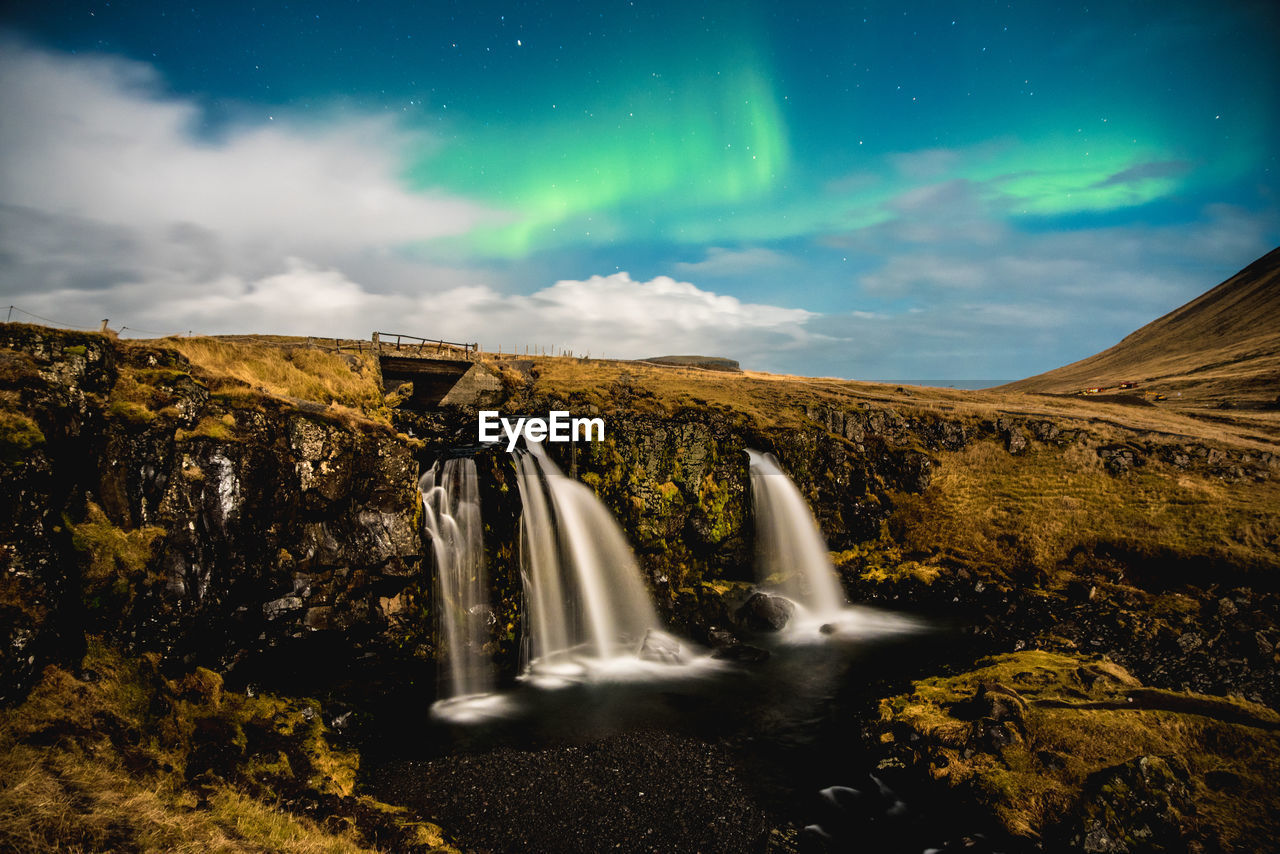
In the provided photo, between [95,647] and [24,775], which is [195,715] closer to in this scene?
[95,647]

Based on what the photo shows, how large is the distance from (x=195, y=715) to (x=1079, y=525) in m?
43.4

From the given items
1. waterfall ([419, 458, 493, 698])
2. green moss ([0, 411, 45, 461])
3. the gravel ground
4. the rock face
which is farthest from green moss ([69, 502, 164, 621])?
waterfall ([419, 458, 493, 698])

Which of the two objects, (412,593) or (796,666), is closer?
(412,593)

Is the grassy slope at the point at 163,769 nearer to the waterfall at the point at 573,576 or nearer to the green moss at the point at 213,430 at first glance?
the green moss at the point at 213,430

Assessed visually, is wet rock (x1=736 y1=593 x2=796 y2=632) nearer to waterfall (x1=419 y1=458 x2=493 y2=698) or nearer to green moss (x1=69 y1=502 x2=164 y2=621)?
waterfall (x1=419 y1=458 x2=493 y2=698)

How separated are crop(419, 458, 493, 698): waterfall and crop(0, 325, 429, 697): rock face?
1.00 m

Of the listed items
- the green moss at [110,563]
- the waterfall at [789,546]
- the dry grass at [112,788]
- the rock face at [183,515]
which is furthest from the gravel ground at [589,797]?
the waterfall at [789,546]

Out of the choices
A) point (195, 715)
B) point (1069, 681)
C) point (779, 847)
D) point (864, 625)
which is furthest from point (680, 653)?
point (195, 715)

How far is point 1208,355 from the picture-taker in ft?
379

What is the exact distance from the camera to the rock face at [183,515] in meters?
14.2

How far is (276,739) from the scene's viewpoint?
1627cm

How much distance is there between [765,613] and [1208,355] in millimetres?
144625

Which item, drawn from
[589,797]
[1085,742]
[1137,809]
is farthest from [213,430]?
[1085,742]

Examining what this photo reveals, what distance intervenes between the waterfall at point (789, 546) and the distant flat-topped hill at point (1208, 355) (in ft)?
243
